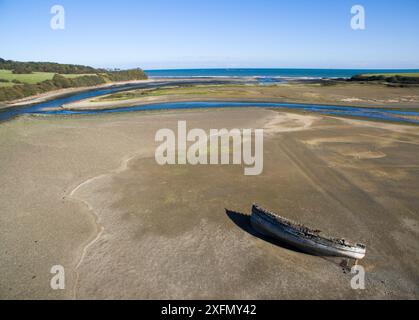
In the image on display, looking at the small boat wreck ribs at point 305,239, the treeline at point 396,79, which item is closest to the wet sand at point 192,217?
the small boat wreck ribs at point 305,239

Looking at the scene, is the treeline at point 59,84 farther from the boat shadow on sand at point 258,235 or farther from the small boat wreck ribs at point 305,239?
the small boat wreck ribs at point 305,239
